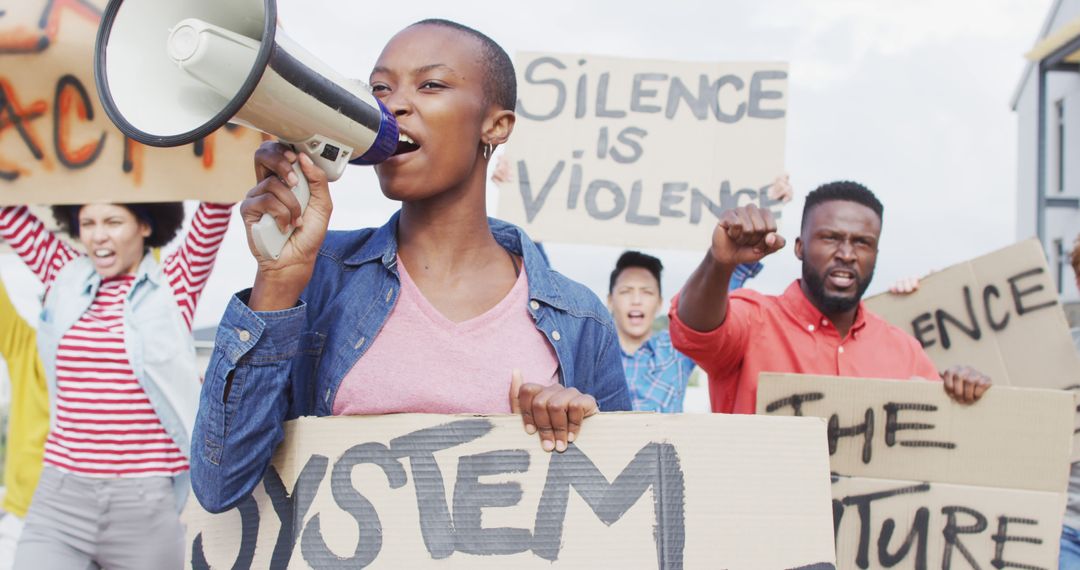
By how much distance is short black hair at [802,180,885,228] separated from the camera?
9.22 ft

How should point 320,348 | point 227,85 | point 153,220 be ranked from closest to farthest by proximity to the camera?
point 227,85, point 320,348, point 153,220

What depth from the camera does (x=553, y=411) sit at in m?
1.60

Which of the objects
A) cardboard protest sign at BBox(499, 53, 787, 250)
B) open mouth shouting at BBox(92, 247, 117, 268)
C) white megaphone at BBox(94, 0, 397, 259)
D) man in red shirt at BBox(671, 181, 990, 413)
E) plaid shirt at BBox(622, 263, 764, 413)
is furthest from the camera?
cardboard protest sign at BBox(499, 53, 787, 250)

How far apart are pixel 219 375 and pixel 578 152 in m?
2.84

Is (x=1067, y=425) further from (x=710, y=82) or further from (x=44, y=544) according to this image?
(x=44, y=544)

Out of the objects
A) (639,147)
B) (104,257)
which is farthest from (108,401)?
(639,147)

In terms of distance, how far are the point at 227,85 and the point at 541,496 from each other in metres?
0.83

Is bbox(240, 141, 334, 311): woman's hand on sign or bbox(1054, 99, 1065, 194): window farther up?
bbox(1054, 99, 1065, 194): window

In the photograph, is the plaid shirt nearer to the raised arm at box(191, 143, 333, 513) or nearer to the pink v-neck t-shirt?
the pink v-neck t-shirt

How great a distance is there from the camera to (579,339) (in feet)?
6.03

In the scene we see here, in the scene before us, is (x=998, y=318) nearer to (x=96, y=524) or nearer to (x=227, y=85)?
(x=227, y=85)

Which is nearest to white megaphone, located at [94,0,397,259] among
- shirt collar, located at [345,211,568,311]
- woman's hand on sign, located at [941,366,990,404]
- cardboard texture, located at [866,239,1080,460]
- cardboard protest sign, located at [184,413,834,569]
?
shirt collar, located at [345,211,568,311]

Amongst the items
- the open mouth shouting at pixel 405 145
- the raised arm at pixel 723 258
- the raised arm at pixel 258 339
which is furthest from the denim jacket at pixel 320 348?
the raised arm at pixel 723 258

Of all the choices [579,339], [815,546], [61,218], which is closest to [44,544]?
[61,218]
